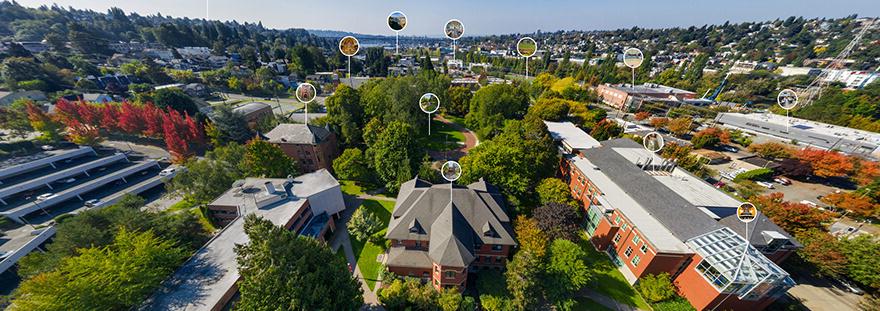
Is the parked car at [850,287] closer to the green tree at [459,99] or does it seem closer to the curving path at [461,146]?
the curving path at [461,146]

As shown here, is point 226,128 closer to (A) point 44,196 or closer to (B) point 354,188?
(A) point 44,196

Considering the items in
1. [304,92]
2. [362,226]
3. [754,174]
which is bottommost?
[362,226]

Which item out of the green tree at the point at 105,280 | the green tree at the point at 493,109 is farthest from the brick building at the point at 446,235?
the green tree at the point at 493,109

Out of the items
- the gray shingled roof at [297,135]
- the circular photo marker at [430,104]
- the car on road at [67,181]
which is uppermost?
the circular photo marker at [430,104]

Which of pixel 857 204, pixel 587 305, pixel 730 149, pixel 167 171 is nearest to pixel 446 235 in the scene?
pixel 587 305

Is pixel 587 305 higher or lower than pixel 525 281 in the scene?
lower

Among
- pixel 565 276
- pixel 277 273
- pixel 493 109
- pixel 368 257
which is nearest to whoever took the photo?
pixel 277 273

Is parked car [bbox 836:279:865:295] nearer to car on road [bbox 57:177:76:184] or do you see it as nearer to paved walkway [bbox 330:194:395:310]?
paved walkway [bbox 330:194:395:310]

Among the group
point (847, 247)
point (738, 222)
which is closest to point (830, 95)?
point (847, 247)
